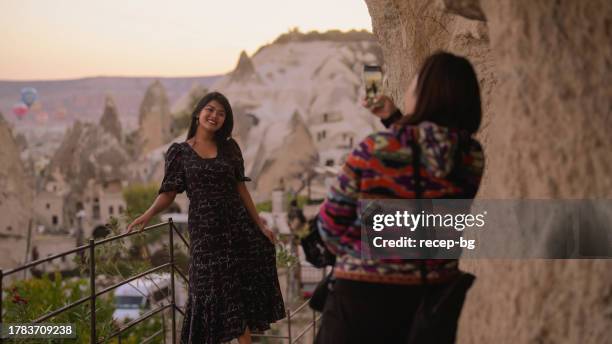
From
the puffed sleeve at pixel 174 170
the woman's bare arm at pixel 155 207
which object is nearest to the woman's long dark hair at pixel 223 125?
the puffed sleeve at pixel 174 170

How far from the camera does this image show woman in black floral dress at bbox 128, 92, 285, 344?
363cm

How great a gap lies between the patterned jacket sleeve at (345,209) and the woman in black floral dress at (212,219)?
162 centimetres

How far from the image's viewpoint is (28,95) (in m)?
53.7

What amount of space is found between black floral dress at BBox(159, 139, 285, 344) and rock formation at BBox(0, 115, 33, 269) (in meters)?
37.5

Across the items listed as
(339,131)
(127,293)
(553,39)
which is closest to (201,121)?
(553,39)

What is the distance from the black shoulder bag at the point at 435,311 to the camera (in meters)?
1.95

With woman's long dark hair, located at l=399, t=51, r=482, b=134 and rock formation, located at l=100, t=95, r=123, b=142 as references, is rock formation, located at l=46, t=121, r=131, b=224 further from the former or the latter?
woman's long dark hair, located at l=399, t=51, r=482, b=134

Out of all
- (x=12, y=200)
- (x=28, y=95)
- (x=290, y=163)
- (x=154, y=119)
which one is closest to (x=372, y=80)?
(x=12, y=200)

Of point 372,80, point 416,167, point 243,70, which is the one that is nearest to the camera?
point 416,167

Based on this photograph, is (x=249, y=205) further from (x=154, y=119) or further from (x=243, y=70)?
(x=243, y=70)

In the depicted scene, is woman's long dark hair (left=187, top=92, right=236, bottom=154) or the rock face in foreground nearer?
the rock face in foreground

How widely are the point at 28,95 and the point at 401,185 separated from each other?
5578 centimetres

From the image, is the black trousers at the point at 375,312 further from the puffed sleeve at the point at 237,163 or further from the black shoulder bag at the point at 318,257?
the puffed sleeve at the point at 237,163

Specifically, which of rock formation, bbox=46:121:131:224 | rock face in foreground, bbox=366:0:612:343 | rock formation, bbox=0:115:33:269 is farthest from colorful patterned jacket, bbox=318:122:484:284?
rock formation, bbox=46:121:131:224
